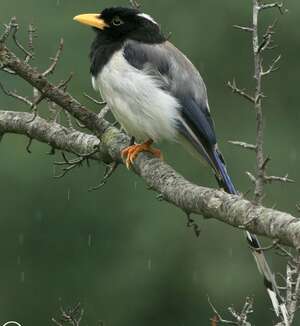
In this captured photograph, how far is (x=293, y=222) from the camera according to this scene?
16.0 feet

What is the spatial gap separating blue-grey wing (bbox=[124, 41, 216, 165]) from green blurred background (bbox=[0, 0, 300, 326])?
27.4 feet

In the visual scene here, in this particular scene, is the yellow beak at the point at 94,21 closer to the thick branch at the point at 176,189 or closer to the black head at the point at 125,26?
the black head at the point at 125,26

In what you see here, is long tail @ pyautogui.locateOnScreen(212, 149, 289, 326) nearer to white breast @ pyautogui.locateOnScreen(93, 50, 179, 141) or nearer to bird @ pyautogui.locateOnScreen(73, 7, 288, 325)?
bird @ pyautogui.locateOnScreen(73, 7, 288, 325)

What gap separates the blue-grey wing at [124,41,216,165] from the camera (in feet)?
23.7

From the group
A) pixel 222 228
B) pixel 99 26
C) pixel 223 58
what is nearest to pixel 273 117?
pixel 223 58

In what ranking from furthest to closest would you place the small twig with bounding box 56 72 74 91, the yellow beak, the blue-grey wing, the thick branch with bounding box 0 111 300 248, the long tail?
the yellow beak
the blue-grey wing
the small twig with bounding box 56 72 74 91
the long tail
the thick branch with bounding box 0 111 300 248

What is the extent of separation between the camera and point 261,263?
6.19 metres

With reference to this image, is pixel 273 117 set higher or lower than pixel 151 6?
lower

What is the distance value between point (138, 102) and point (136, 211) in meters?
9.73

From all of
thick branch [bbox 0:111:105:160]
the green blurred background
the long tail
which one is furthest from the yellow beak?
the green blurred background

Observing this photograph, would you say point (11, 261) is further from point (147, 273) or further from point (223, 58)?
point (223, 58)

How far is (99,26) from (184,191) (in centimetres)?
206

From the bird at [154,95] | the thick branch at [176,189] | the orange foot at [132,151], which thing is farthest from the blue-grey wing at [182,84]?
the thick branch at [176,189]

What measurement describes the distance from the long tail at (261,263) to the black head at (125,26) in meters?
0.92
